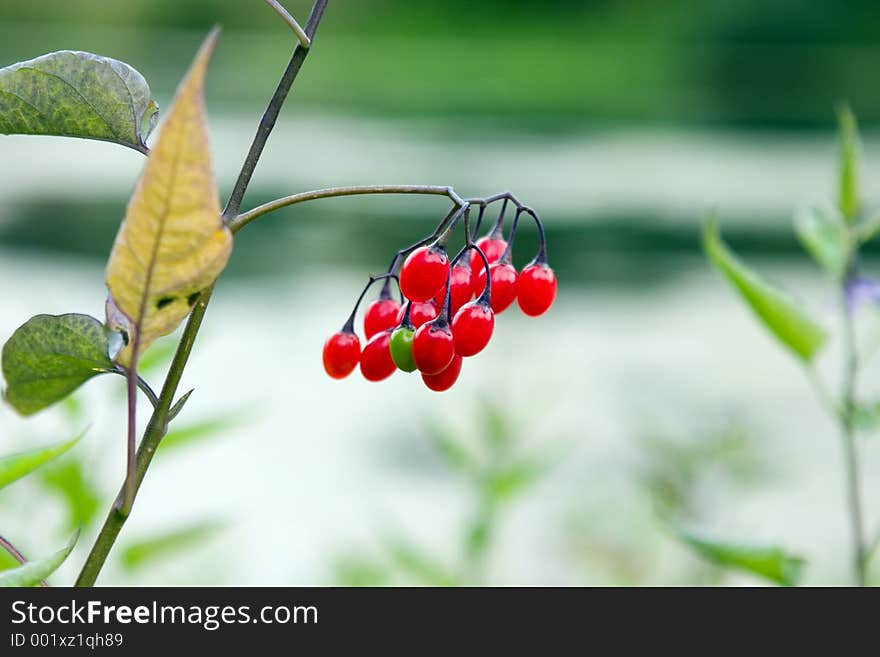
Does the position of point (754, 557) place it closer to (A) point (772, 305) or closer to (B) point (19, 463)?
(A) point (772, 305)

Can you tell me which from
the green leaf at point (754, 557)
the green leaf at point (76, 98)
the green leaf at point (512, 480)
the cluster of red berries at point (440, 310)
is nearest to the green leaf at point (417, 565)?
the green leaf at point (512, 480)

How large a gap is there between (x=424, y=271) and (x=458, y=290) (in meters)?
0.06

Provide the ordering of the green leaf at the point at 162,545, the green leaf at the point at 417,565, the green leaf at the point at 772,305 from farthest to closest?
1. the green leaf at the point at 417,565
2. the green leaf at the point at 162,545
3. the green leaf at the point at 772,305

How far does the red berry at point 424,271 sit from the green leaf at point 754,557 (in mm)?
529

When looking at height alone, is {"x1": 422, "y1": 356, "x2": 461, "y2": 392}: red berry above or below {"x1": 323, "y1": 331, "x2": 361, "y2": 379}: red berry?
below

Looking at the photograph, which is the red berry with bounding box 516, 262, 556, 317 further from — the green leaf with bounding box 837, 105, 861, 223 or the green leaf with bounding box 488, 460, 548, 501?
the green leaf with bounding box 488, 460, 548, 501

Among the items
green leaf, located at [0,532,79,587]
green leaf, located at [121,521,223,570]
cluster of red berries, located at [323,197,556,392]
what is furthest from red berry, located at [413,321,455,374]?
green leaf, located at [121,521,223,570]

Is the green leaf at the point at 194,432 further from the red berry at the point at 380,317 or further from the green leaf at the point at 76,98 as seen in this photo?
the green leaf at the point at 76,98

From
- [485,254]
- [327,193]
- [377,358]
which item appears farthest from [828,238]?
[327,193]

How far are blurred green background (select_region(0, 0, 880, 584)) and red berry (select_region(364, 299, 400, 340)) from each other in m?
0.52

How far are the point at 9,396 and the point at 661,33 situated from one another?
17.1 meters

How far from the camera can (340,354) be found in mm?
831

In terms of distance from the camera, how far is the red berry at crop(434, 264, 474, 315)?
789 mm

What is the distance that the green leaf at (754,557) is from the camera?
45.4 inches
